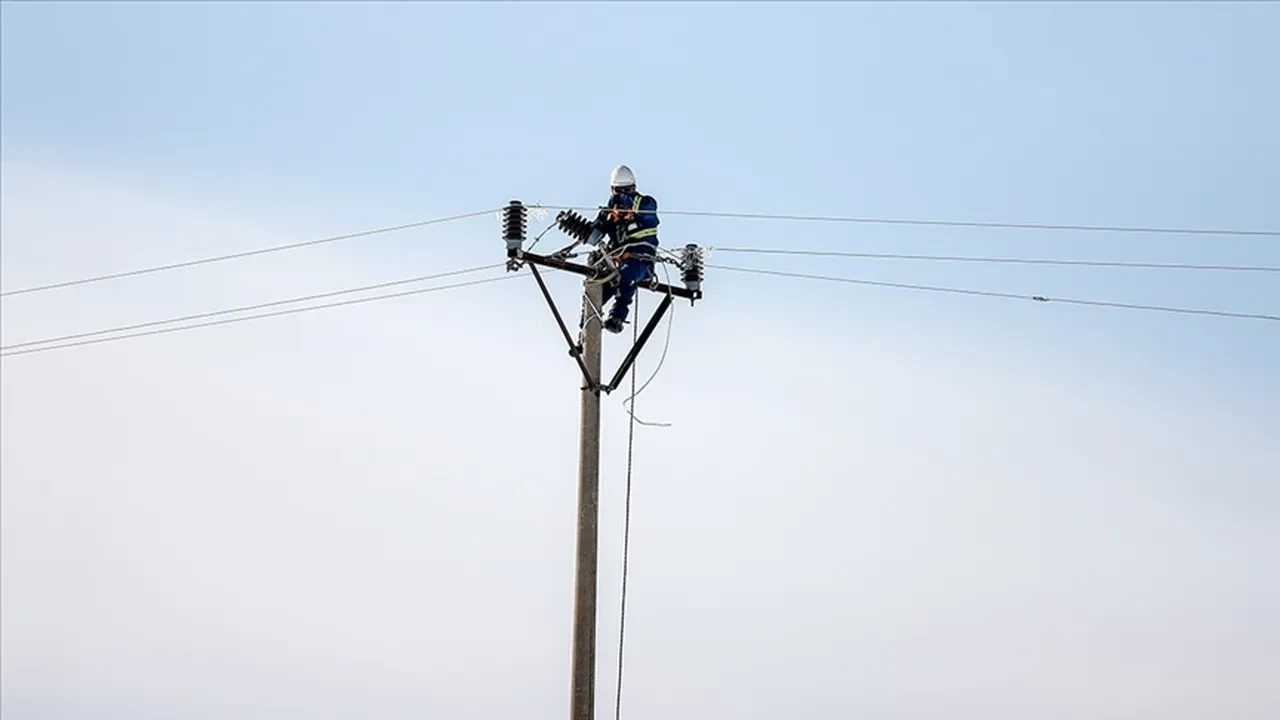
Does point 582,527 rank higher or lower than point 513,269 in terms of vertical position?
lower

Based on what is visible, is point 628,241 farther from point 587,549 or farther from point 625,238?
point 587,549

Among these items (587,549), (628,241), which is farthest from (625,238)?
(587,549)

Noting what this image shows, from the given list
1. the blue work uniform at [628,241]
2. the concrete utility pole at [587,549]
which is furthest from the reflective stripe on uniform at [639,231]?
the concrete utility pole at [587,549]

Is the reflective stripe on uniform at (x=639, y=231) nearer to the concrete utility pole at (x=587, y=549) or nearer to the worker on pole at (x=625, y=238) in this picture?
the worker on pole at (x=625, y=238)

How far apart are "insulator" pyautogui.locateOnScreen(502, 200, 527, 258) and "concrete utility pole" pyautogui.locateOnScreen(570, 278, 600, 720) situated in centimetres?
120

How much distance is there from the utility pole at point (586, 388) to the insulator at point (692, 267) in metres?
0.26

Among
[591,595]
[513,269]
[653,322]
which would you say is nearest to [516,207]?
[513,269]

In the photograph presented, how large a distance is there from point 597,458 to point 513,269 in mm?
1947

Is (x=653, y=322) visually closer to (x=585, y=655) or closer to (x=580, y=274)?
(x=580, y=274)

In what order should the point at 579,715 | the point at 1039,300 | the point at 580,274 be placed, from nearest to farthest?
1. the point at 579,715
2. the point at 580,274
3. the point at 1039,300

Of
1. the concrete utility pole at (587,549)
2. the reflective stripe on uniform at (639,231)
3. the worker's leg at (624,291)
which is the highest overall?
the reflective stripe on uniform at (639,231)

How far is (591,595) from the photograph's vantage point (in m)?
19.6

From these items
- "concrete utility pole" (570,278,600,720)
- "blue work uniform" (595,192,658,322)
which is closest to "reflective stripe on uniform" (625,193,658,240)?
"blue work uniform" (595,192,658,322)

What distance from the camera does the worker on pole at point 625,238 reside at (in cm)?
2067
